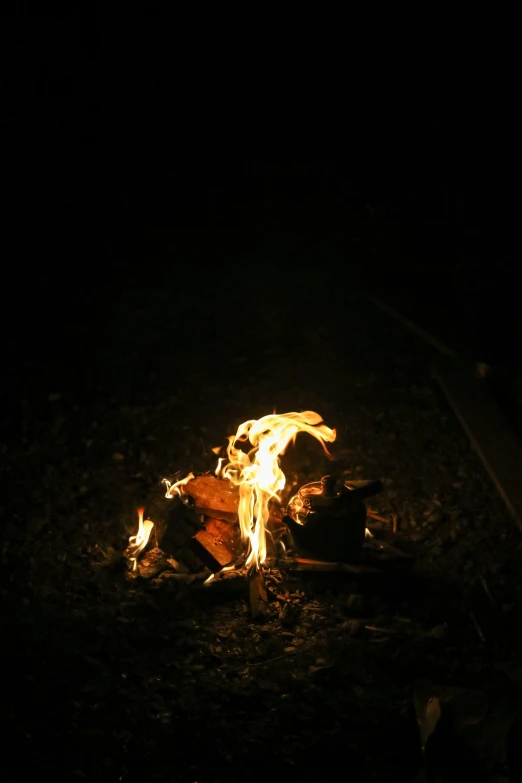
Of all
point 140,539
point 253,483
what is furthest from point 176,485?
point 253,483

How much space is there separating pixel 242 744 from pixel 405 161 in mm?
8263

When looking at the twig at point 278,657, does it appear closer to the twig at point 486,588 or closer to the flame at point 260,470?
the flame at point 260,470

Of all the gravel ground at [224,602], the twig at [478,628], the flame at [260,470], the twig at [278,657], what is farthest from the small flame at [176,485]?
the twig at [478,628]

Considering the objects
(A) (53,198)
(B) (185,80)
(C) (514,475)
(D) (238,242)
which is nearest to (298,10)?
(B) (185,80)

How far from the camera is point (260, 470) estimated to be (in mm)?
4562

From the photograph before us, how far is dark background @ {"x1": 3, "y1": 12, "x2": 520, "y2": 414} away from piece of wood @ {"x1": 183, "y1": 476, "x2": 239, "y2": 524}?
3566 millimetres

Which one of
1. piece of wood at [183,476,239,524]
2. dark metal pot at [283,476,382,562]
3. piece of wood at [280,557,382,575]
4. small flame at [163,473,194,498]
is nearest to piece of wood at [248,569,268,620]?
piece of wood at [280,557,382,575]

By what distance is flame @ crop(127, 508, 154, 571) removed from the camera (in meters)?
4.40

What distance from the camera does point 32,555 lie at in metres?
4.48

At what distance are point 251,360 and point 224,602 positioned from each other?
9.76ft

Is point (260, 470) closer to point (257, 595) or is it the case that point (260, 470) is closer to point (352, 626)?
point (257, 595)

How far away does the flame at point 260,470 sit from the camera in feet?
14.3

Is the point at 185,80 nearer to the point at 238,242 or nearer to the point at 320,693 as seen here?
the point at 238,242

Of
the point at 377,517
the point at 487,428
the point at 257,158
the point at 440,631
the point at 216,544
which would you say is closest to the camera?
the point at 440,631
